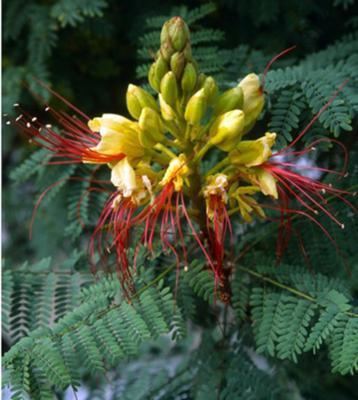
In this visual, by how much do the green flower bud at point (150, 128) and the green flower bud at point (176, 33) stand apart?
137 mm

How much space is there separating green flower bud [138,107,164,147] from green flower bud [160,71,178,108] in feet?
0.13

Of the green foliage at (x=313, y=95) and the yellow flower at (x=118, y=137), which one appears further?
the green foliage at (x=313, y=95)

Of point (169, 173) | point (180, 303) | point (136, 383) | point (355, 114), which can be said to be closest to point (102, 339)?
point (180, 303)

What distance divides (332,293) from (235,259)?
0.29 metres

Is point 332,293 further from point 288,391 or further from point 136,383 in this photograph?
point 136,383

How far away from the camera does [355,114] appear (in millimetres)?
2018

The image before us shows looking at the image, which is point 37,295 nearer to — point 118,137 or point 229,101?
point 118,137

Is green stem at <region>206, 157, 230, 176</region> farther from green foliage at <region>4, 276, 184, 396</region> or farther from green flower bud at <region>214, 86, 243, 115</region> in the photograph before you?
green foliage at <region>4, 276, 184, 396</region>

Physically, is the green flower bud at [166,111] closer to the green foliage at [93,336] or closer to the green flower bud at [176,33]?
the green flower bud at [176,33]

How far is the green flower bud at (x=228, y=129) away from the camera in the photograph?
1766 mm

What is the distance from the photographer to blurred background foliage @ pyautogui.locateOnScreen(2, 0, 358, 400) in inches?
81.3

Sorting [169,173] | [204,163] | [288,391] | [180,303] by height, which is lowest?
[288,391]

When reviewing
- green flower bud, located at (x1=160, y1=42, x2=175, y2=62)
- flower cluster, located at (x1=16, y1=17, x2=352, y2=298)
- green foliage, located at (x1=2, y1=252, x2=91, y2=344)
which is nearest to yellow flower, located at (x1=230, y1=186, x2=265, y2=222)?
flower cluster, located at (x1=16, y1=17, x2=352, y2=298)

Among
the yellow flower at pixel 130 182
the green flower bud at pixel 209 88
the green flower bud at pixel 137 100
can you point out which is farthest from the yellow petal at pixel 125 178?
the green flower bud at pixel 209 88
